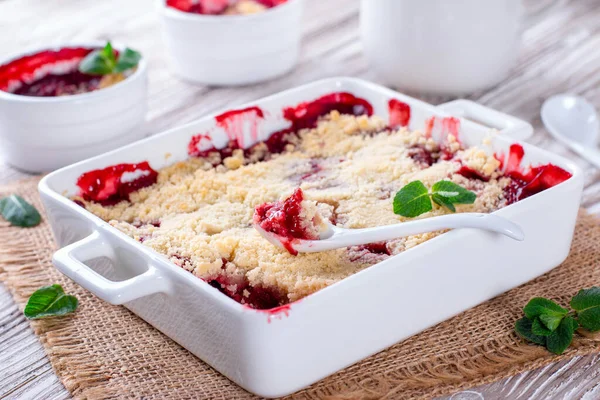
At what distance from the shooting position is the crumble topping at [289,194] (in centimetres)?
127

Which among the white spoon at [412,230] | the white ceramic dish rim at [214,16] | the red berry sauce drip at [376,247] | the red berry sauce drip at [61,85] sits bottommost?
the red berry sauce drip at [61,85]

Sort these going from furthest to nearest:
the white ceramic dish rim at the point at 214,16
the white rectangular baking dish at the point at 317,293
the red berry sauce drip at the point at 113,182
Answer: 1. the white ceramic dish rim at the point at 214,16
2. the red berry sauce drip at the point at 113,182
3. the white rectangular baking dish at the point at 317,293

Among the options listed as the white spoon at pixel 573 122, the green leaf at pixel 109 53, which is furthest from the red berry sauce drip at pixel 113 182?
the white spoon at pixel 573 122

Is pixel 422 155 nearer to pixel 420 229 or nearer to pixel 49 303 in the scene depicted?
pixel 420 229

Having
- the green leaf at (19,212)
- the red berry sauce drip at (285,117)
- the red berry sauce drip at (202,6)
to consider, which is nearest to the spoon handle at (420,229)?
the red berry sauce drip at (285,117)

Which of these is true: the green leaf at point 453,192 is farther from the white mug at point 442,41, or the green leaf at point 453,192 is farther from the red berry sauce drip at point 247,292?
the white mug at point 442,41

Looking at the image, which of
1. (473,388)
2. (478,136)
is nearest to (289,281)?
(473,388)

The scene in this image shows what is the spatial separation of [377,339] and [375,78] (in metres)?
1.16

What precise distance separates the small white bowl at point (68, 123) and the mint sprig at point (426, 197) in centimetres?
76

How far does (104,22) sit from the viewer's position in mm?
2695

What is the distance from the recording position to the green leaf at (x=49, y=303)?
1399 mm

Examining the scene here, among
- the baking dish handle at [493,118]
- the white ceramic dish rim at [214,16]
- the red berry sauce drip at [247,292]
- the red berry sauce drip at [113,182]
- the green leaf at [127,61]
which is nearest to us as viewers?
the red berry sauce drip at [247,292]

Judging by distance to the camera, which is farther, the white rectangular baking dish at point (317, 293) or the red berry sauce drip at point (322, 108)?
the red berry sauce drip at point (322, 108)

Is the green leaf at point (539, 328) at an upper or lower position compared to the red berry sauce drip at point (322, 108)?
lower
